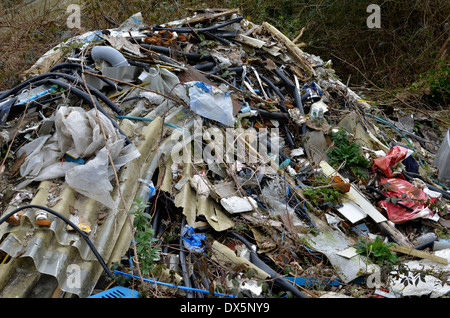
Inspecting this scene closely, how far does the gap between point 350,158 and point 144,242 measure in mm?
2848

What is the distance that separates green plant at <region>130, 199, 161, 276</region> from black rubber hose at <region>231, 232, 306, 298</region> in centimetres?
76

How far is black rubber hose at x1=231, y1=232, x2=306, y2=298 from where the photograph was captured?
2814 millimetres

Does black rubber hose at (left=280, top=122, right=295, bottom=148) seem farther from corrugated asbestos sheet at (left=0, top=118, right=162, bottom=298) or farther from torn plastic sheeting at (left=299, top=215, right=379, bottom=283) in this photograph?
corrugated asbestos sheet at (left=0, top=118, right=162, bottom=298)

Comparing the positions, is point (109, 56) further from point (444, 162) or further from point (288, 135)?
point (444, 162)

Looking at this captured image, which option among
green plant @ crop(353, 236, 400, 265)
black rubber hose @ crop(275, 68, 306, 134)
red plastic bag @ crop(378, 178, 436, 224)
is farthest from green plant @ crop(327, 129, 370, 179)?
green plant @ crop(353, 236, 400, 265)

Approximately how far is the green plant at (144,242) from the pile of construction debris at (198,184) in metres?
0.01

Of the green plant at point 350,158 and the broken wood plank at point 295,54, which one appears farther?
the broken wood plank at point 295,54

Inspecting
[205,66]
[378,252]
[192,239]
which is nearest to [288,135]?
[205,66]

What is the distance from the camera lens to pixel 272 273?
2986mm

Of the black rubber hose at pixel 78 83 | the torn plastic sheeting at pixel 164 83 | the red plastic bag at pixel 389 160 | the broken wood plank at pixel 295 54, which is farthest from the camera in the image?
the broken wood plank at pixel 295 54

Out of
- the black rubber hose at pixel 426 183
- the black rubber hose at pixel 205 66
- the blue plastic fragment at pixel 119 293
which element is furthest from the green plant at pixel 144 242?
the black rubber hose at pixel 426 183

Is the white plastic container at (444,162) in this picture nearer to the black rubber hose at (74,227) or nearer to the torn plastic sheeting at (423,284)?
the torn plastic sheeting at (423,284)

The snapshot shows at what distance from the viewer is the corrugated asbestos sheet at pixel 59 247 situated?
2449mm
